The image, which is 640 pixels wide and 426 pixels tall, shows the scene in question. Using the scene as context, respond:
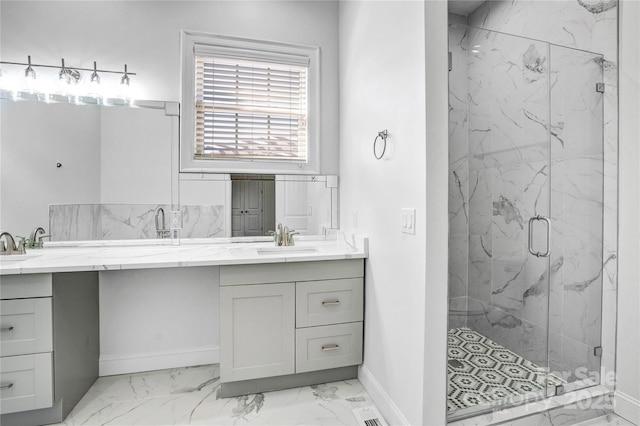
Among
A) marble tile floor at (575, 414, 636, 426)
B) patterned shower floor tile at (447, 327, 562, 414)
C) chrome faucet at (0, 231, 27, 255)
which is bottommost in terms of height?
marble tile floor at (575, 414, 636, 426)

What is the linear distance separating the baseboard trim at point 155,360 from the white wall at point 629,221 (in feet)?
8.32

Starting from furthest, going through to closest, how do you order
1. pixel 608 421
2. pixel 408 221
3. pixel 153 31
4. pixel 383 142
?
1. pixel 153 31
2. pixel 383 142
3. pixel 608 421
4. pixel 408 221

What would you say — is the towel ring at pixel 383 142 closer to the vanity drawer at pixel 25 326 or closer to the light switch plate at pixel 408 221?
the light switch plate at pixel 408 221

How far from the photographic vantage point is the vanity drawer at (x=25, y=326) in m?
1.68

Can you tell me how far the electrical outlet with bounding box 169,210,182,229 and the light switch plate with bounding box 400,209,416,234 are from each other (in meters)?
1.61

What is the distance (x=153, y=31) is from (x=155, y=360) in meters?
2.33

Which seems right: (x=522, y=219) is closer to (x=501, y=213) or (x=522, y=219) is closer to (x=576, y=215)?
(x=501, y=213)

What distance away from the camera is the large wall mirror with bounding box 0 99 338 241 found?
2129 millimetres

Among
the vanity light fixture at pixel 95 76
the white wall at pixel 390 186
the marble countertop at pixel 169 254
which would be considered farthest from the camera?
the vanity light fixture at pixel 95 76

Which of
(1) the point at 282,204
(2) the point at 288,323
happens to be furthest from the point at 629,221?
(1) the point at 282,204

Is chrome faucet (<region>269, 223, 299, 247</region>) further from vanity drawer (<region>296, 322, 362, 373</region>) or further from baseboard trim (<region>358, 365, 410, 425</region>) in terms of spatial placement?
baseboard trim (<region>358, 365, 410, 425</region>)

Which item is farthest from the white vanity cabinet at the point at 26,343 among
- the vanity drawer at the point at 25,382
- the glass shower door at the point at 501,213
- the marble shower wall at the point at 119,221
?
the glass shower door at the point at 501,213

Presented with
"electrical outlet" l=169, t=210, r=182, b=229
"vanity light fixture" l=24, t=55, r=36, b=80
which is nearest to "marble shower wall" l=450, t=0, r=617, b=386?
"electrical outlet" l=169, t=210, r=182, b=229

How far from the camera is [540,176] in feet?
7.54
